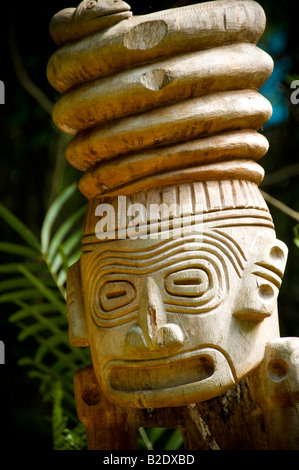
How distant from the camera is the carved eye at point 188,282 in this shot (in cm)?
135

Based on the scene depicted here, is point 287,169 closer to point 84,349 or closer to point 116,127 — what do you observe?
point 84,349

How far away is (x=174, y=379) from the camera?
135 cm

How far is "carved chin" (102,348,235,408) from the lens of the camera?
132 cm

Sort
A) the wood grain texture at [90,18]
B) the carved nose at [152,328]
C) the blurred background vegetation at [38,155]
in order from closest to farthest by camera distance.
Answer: the carved nose at [152,328] → the wood grain texture at [90,18] → the blurred background vegetation at [38,155]

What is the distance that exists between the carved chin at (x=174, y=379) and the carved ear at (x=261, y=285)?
117mm

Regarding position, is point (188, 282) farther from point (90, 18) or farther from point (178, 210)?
point (90, 18)

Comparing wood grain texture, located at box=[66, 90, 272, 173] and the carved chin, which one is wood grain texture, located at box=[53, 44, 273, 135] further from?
the carved chin

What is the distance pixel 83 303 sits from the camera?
155 cm

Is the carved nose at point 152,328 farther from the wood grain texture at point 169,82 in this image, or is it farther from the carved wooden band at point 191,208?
the wood grain texture at point 169,82

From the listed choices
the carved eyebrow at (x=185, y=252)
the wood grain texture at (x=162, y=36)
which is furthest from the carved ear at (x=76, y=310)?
the wood grain texture at (x=162, y=36)

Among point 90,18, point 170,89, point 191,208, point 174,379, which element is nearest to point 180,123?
point 170,89

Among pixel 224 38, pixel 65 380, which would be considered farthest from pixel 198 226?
pixel 65 380

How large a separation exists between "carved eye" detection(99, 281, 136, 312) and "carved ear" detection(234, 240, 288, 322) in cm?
24

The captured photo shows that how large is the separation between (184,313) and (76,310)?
0.33m
